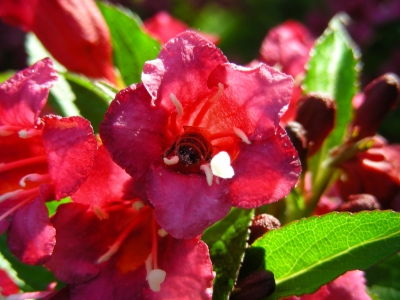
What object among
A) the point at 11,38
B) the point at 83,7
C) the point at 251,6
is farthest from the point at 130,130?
the point at 251,6

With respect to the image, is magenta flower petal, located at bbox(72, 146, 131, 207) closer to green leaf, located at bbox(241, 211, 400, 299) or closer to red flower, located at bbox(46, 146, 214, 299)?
red flower, located at bbox(46, 146, 214, 299)

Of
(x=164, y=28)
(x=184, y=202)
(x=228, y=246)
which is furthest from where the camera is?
(x=164, y=28)

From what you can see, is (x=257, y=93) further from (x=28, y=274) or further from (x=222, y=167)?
(x=28, y=274)

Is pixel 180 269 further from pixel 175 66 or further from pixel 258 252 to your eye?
pixel 175 66

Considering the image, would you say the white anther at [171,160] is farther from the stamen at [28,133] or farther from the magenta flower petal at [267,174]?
the stamen at [28,133]

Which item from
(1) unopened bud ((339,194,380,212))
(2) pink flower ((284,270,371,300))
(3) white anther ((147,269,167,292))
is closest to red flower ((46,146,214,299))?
(3) white anther ((147,269,167,292))

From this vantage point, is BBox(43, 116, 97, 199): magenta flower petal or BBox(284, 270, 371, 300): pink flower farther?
BBox(284, 270, 371, 300): pink flower

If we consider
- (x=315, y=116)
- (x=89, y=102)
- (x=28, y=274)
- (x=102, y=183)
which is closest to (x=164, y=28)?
(x=89, y=102)
